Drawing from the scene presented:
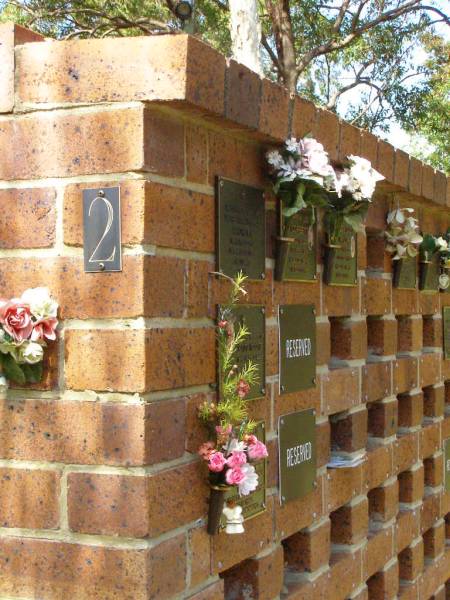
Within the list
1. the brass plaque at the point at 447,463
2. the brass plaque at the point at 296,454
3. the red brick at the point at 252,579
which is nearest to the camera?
the red brick at the point at 252,579

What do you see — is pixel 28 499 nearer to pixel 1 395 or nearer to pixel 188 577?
pixel 1 395

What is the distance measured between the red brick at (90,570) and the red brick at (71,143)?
2.43 feet

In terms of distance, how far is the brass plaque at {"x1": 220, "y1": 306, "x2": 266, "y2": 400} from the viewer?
2191 millimetres

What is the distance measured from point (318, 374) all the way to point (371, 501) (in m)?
0.73

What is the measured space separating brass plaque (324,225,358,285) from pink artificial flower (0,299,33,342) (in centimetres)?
107

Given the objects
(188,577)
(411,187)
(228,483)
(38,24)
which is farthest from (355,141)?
(38,24)

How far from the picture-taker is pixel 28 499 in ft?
6.38

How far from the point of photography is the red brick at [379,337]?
3170 mm

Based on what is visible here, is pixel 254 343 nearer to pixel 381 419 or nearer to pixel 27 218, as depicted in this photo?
pixel 27 218

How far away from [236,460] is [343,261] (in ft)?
3.21

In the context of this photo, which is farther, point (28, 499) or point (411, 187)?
point (411, 187)

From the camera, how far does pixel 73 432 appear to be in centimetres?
189

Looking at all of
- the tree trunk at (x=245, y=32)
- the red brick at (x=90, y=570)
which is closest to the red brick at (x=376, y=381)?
the red brick at (x=90, y=570)

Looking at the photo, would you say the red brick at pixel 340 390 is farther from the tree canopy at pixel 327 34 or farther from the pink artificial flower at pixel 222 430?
the tree canopy at pixel 327 34
